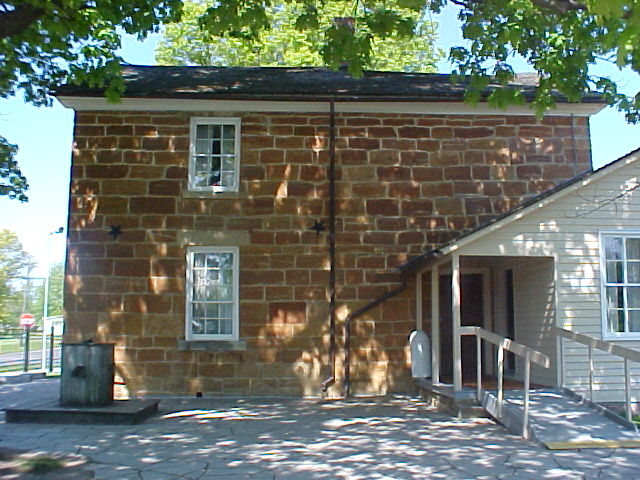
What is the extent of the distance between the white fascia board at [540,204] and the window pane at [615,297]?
188 centimetres

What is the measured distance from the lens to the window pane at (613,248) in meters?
10.7

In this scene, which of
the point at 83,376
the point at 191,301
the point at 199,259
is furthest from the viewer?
the point at 199,259

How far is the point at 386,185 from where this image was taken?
1276cm

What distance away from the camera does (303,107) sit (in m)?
12.9

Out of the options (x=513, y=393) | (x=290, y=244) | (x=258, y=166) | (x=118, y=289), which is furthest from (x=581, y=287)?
(x=118, y=289)

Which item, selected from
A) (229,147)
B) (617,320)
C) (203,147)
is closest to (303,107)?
A: (229,147)

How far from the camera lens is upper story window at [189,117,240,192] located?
12742 mm

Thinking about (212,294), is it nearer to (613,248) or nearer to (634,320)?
(613,248)

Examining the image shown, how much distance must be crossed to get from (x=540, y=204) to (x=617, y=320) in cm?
250

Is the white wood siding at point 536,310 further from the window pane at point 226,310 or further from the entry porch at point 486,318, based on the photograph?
the window pane at point 226,310

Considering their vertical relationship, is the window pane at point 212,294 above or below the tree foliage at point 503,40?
below

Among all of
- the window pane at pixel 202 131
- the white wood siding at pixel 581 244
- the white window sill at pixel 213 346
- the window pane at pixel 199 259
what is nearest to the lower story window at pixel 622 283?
the white wood siding at pixel 581 244

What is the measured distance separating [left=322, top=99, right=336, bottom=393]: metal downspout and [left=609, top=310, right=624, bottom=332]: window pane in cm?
484

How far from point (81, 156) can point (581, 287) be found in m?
9.49
